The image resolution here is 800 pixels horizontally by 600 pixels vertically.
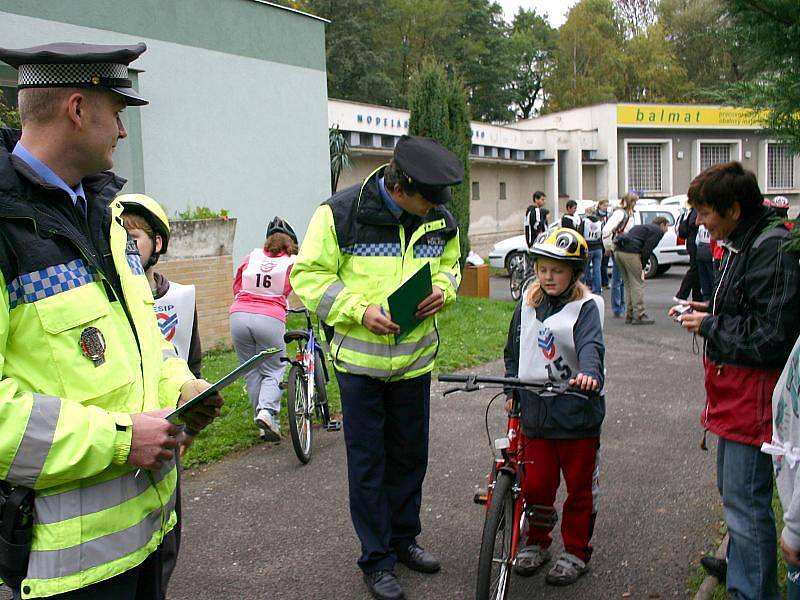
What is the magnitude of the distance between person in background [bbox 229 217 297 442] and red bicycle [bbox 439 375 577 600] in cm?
316

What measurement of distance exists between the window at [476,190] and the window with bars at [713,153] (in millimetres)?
13456

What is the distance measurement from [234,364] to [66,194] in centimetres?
754

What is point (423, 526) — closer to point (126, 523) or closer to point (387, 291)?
point (387, 291)

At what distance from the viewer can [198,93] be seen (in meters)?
13.3

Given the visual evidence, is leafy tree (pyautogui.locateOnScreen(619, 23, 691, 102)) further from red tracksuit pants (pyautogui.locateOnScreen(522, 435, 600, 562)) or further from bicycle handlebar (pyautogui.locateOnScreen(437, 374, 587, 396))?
bicycle handlebar (pyautogui.locateOnScreen(437, 374, 587, 396))

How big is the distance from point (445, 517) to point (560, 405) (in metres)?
1.53

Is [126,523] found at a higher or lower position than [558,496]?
higher

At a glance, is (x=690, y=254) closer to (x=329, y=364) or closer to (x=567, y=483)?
(x=329, y=364)

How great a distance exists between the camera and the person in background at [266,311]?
660cm

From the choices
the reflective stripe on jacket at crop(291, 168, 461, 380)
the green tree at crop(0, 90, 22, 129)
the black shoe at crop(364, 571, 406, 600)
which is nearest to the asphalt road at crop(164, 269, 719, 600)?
the black shoe at crop(364, 571, 406, 600)

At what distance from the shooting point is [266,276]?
6.70m

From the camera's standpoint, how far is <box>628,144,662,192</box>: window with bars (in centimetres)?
3750

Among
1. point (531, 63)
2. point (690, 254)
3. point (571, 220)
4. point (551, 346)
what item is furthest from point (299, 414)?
point (531, 63)

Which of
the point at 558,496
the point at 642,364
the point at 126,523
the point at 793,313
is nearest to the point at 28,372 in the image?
the point at 126,523
